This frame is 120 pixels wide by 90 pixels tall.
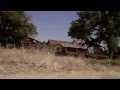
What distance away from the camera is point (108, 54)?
77.4ft

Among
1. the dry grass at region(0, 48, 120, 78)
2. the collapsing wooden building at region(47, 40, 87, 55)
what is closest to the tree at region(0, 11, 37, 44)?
the collapsing wooden building at region(47, 40, 87, 55)

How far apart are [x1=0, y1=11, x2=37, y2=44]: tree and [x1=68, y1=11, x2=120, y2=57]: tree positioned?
4349 mm

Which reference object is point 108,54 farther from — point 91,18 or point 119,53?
point 91,18

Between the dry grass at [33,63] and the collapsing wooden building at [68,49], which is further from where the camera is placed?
the collapsing wooden building at [68,49]

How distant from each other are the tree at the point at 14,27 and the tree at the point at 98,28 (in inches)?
171

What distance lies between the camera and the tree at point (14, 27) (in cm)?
2288

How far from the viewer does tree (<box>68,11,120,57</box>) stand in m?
23.3

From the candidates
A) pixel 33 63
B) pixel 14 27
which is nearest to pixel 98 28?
pixel 14 27

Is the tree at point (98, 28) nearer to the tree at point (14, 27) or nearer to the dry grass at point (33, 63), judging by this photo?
the tree at point (14, 27)

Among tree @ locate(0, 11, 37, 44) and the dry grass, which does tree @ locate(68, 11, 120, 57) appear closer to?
tree @ locate(0, 11, 37, 44)

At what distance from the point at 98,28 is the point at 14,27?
776cm

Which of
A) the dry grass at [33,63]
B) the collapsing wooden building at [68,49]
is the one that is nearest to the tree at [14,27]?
the collapsing wooden building at [68,49]
